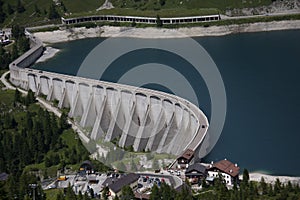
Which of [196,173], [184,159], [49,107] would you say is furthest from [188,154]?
[49,107]

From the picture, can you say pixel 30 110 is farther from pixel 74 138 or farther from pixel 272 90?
pixel 272 90

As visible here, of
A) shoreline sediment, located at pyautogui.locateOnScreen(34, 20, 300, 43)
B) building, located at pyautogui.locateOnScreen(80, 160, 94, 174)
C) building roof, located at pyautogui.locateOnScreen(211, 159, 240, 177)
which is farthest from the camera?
shoreline sediment, located at pyautogui.locateOnScreen(34, 20, 300, 43)

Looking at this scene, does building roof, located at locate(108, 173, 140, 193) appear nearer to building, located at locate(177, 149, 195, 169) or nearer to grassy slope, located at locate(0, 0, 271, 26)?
building, located at locate(177, 149, 195, 169)

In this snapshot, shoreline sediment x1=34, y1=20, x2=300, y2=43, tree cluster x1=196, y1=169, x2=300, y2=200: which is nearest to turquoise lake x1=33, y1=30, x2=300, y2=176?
shoreline sediment x1=34, y1=20, x2=300, y2=43

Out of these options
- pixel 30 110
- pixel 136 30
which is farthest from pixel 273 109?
pixel 136 30

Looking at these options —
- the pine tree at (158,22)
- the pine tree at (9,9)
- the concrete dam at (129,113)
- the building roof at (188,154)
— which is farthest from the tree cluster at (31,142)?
the pine tree at (9,9)

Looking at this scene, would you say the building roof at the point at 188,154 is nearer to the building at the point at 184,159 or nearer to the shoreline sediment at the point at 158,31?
the building at the point at 184,159
